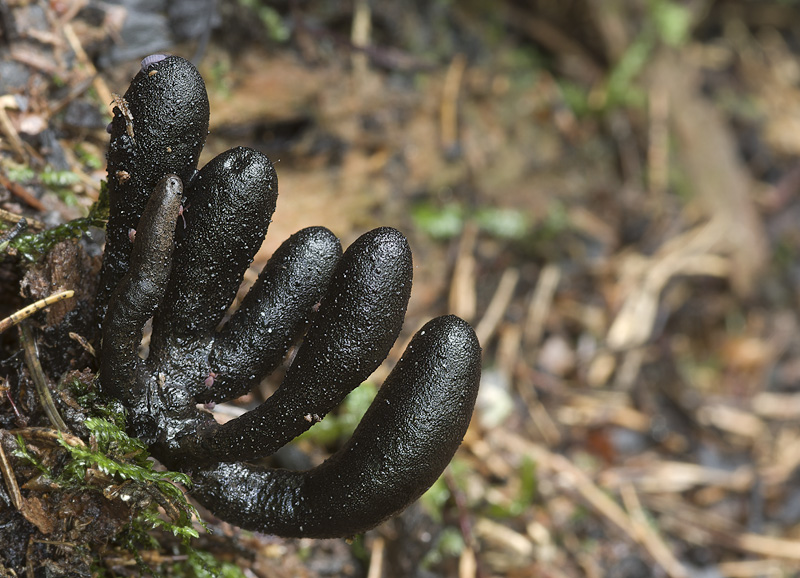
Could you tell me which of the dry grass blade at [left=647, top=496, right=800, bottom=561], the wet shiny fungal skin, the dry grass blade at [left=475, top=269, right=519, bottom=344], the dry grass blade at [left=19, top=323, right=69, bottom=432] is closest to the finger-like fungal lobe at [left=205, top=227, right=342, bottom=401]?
the wet shiny fungal skin

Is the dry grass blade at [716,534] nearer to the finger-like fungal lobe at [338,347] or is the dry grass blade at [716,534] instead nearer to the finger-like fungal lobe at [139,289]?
the finger-like fungal lobe at [338,347]

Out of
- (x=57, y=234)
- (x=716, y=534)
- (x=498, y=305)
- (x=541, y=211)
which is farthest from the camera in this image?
(x=541, y=211)

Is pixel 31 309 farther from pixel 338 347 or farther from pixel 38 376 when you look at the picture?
pixel 338 347

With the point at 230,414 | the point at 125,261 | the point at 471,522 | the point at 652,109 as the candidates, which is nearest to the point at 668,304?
the point at 652,109

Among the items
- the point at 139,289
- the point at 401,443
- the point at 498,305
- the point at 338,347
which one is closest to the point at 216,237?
the point at 139,289

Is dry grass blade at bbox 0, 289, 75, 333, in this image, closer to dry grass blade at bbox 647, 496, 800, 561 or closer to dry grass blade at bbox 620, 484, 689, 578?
dry grass blade at bbox 620, 484, 689, 578
